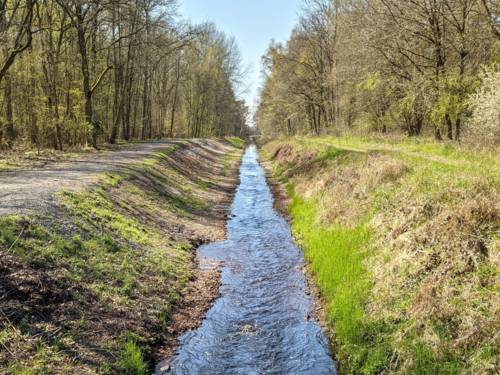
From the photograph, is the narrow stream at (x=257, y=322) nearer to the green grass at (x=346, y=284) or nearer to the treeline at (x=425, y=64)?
the green grass at (x=346, y=284)

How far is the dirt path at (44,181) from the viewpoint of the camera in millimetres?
9905

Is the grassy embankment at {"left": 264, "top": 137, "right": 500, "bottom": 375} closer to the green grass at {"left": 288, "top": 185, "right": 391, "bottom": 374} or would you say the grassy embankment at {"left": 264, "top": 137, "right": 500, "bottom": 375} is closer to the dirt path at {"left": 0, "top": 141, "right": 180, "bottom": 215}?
the green grass at {"left": 288, "top": 185, "right": 391, "bottom": 374}

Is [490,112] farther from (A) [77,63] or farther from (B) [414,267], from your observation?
(A) [77,63]

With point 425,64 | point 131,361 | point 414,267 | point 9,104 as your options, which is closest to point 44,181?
point 131,361

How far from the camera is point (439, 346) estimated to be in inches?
228

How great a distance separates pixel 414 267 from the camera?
7680mm

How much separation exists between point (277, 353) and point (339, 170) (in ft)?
38.4

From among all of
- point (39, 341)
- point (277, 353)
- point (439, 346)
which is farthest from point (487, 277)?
point (39, 341)

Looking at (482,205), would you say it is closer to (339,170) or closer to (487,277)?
(487,277)

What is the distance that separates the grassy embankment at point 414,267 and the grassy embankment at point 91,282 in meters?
3.63

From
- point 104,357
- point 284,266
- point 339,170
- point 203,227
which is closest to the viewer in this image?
point 104,357

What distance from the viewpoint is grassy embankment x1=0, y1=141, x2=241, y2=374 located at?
6113 millimetres

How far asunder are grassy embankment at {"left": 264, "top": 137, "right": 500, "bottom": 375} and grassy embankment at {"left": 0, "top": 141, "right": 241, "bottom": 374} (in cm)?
363

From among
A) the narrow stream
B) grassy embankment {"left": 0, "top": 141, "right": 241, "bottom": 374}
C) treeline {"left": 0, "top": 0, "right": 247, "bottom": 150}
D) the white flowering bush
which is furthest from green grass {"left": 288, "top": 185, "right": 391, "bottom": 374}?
treeline {"left": 0, "top": 0, "right": 247, "bottom": 150}
